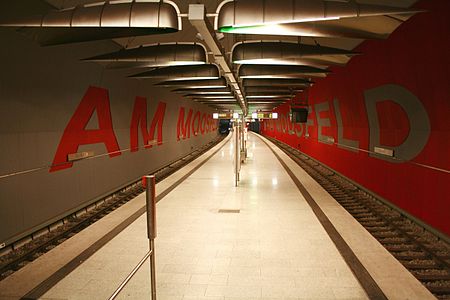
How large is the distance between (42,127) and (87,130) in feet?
5.06

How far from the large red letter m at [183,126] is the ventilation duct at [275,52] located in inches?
400

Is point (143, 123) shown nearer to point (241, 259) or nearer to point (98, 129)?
point (98, 129)

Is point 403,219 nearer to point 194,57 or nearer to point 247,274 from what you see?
point 247,274

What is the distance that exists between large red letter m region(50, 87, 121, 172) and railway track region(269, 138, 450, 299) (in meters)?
5.98

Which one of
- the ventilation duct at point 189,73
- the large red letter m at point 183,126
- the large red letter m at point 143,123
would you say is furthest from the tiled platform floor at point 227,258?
the large red letter m at point 183,126

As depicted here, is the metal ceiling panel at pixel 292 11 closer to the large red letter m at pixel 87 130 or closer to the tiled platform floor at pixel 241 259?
the tiled platform floor at pixel 241 259

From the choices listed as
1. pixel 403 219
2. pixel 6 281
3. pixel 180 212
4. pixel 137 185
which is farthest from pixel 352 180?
pixel 6 281

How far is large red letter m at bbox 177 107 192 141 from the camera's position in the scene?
57.7 ft

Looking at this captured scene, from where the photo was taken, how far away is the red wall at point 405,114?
5.09 meters

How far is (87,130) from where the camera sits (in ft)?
24.0

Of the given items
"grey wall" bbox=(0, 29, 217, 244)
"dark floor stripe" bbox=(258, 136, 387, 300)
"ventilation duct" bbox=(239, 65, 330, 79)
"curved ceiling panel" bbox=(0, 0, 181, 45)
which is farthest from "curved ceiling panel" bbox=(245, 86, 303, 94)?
"curved ceiling panel" bbox=(0, 0, 181, 45)

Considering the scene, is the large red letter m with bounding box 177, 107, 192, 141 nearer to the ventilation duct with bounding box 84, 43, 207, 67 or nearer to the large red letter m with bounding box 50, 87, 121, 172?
the large red letter m with bounding box 50, 87, 121, 172

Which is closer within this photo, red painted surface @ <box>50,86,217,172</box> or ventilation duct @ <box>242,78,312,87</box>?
red painted surface @ <box>50,86,217,172</box>

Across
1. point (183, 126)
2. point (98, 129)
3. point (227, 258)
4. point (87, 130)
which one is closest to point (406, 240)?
point (227, 258)
